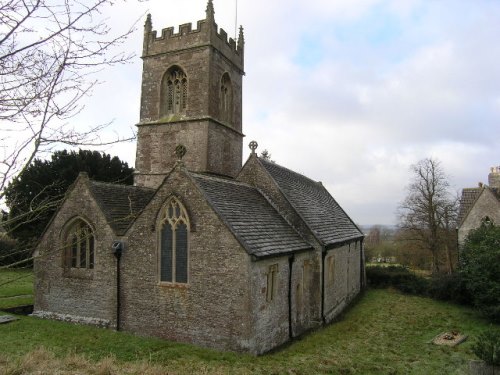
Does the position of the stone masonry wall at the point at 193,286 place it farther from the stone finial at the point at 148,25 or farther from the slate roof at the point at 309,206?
the stone finial at the point at 148,25

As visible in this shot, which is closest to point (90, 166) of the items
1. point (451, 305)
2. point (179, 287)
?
point (179, 287)

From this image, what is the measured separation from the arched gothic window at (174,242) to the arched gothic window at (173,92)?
9538mm

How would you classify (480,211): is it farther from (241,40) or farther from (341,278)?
(241,40)

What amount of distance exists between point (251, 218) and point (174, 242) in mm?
3059

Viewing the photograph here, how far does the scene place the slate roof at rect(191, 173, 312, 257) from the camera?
1383 cm

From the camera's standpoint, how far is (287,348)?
14.3 m

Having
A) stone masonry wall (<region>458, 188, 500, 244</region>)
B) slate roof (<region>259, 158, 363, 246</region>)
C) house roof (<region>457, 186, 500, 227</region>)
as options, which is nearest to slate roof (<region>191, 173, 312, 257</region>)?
slate roof (<region>259, 158, 363, 246</region>)

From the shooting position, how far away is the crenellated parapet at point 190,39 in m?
22.4

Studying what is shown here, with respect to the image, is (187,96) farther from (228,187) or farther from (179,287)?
(179,287)

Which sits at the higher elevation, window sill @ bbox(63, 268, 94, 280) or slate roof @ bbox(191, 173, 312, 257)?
slate roof @ bbox(191, 173, 312, 257)

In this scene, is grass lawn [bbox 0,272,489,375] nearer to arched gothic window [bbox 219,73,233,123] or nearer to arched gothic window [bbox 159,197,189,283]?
arched gothic window [bbox 159,197,189,283]

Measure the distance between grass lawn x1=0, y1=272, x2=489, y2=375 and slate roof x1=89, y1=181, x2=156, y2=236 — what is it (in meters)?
4.29

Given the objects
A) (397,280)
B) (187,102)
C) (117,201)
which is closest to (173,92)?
(187,102)

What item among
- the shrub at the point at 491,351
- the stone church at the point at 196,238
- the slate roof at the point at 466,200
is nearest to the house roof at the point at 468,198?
the slate roof at the point at 466,200
